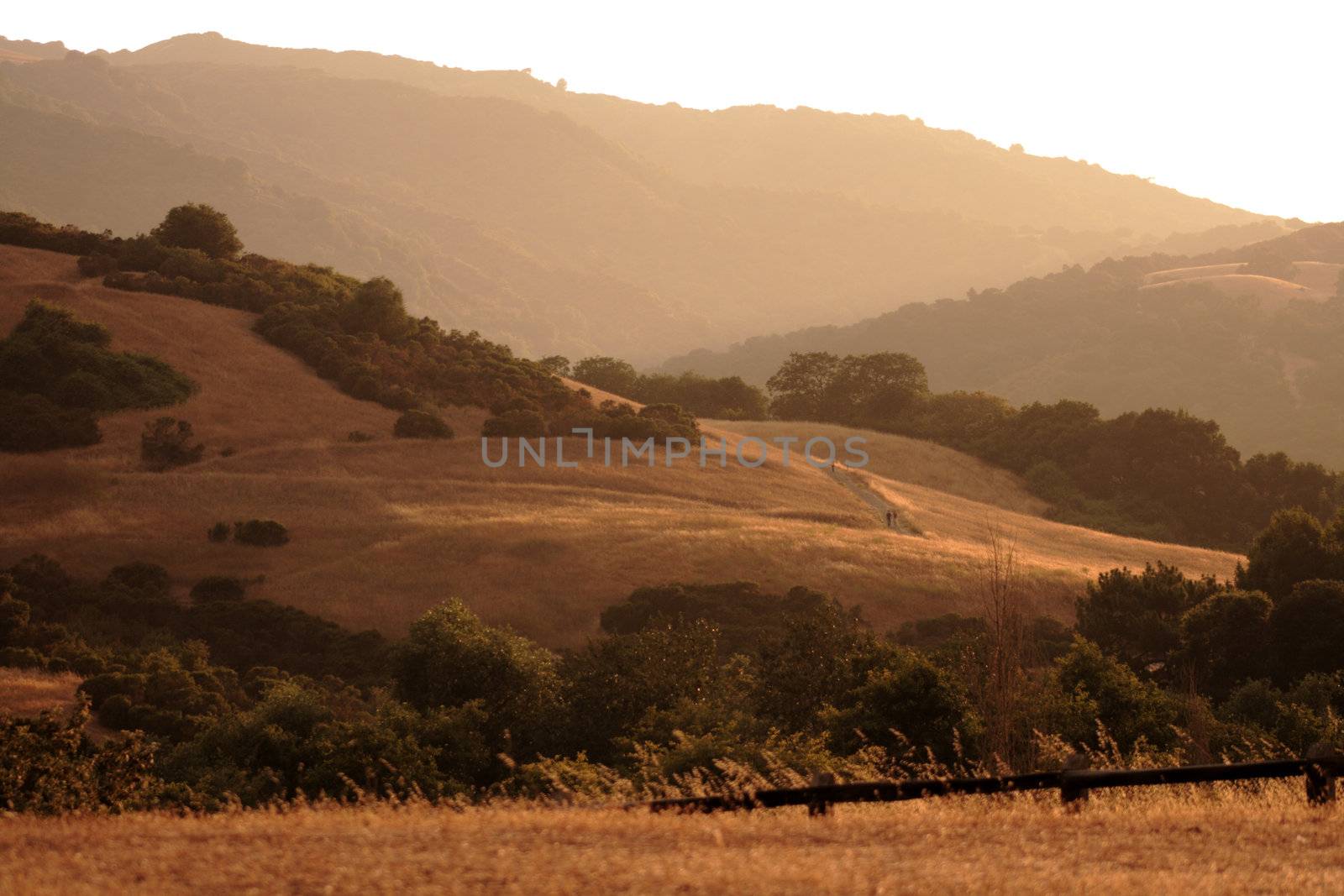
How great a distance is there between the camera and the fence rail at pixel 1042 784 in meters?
10.9

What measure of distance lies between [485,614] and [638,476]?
21.9 metres

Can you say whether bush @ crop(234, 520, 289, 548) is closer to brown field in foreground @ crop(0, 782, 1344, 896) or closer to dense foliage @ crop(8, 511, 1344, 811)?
dense foliage @ crop(8, 511, 1344, 811)

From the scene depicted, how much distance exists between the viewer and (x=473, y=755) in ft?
77.2

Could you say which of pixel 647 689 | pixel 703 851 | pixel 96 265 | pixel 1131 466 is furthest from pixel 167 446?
pixel 1131 466

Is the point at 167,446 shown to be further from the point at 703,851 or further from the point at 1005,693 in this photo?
the point at 703,851

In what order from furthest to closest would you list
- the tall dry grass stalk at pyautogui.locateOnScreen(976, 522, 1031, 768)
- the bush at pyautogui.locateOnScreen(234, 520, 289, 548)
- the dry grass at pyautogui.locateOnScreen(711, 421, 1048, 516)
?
1. the dry grass at pyautogui.locateOnScreen(711, 421, 1048, 516)
2. the bush at pyautogui.locateOnScreen(234, 520, 289, 548)
3. the tall dry grass stalk at pyautogui.locateOnScreen(976, 522, 1031, 768)

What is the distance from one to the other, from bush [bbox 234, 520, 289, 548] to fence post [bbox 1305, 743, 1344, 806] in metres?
43.4

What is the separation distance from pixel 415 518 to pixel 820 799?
4390 centimetres

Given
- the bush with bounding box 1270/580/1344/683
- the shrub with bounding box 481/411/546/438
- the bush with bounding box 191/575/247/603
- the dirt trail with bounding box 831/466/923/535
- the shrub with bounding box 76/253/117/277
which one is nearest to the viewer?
the bush with bounding box 1270/580/1344/683

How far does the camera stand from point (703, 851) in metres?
9.75

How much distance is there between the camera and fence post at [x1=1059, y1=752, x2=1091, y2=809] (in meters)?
11.2

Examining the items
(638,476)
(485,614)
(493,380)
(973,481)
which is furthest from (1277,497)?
(485,614)

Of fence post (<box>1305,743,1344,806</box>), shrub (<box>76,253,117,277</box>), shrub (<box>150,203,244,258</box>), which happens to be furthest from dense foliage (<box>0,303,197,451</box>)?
fence post (<box>1305,743,1344,806</box>)

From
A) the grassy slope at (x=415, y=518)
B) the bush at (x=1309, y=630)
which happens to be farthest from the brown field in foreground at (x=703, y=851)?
the grassy slope at (x=415, y=518)
